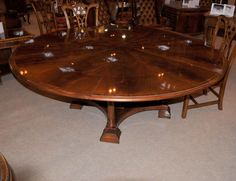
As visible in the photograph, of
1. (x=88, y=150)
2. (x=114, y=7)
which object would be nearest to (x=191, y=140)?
(x=88, y=150)

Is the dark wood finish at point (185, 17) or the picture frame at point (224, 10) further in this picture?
the dark wood finish at point (185, 17)

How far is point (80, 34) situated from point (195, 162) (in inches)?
74.6

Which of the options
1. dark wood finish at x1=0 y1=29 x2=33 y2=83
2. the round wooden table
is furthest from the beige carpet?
dark wood finish at x1=0 y1=29 x2=33 y2=83

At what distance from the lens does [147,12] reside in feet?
15.4

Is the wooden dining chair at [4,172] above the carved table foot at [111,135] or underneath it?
above

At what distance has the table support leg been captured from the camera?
236 centimetres

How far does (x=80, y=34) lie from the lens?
2.98 metres

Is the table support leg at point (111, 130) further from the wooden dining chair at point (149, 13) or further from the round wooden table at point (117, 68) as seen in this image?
the wooden dining chair at point (149, 13)

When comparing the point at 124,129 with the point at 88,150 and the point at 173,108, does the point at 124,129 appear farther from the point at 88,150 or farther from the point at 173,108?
the point at 173,108

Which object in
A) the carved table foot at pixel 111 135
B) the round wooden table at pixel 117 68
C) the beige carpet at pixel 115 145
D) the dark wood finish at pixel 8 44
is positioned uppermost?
the round wooden table at pixel 117 68

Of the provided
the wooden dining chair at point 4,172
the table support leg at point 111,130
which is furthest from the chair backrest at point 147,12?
the wooden dining chair at point 4,172

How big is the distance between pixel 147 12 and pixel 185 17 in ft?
3.57

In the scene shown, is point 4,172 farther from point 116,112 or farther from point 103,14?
point 103,14

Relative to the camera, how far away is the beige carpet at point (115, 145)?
2027 millimetres
